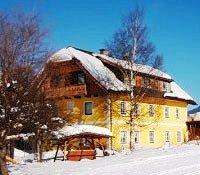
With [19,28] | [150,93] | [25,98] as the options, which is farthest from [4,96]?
[150,93]

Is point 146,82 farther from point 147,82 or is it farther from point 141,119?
point 141,119

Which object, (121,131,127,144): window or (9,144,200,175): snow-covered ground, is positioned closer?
(9,144,200,175): snow-covered ground

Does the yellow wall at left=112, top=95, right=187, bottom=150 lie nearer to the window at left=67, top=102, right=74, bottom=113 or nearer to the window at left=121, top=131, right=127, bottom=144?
the window at left=121, top=131, right=127, bottom=144

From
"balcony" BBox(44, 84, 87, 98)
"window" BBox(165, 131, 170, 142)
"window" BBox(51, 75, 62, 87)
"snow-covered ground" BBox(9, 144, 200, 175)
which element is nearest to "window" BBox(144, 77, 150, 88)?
"balcony" BBox(44, 84, 87, 98)

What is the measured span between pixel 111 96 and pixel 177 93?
13854mm

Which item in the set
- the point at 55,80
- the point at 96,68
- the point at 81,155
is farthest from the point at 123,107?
the point at 81,155

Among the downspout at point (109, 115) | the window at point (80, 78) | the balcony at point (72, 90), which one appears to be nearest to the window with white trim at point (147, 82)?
the downspout at point (109, 115)

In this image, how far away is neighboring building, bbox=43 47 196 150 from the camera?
4744cm

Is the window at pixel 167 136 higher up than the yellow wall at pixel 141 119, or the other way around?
the yellow wall at pixel 141 119

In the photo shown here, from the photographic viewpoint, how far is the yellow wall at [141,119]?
158 feet

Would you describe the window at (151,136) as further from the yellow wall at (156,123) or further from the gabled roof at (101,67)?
the gabled roof at (101,67)

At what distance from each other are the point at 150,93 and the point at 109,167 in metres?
25.5

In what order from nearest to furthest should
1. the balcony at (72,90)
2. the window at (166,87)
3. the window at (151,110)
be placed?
1. the balcony at (72,90)
2. the window at (151,110)
3. the window at (166,87)

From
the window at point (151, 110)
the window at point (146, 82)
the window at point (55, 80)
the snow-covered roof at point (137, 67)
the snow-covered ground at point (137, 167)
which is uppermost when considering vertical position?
the snow-covered roof at point (137, 67)
